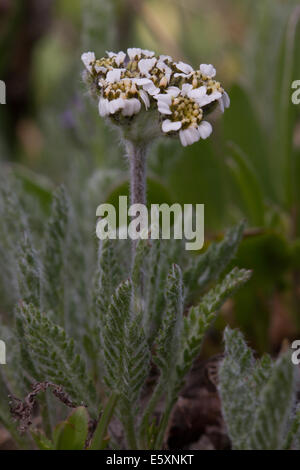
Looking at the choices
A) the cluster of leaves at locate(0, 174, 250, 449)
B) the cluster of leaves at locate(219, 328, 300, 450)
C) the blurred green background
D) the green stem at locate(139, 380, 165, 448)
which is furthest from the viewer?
the blurred green background

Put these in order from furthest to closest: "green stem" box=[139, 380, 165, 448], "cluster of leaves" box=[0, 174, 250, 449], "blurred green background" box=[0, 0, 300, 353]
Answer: "blurred green background" box=[0, 0, 300, 353]
"green stem" box=[139, 380, 165, 448]
"cluster of leaves" box=[0, 174, 250, 449]

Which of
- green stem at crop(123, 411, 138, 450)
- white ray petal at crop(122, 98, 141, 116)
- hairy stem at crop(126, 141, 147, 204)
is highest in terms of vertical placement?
white ray petal at crop(122, 98, 141, 116)

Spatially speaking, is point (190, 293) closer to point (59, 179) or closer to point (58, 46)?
point (59, 179)

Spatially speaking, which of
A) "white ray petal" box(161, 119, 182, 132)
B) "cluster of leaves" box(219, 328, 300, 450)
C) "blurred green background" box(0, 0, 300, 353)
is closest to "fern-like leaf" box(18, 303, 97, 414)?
"cluster of leaves" box(219, 328, 300, 450)

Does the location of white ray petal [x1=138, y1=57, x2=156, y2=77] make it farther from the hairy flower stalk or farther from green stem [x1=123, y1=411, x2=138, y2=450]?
green stem [x1=123, y1=411, x2=138, y2=450]

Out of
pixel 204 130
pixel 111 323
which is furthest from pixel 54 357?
pixel 204 130

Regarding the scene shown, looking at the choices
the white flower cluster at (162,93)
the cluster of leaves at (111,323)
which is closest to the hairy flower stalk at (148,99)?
the white flower cluster at (162,93)

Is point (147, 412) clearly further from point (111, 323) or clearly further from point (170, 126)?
point (170, 126)
